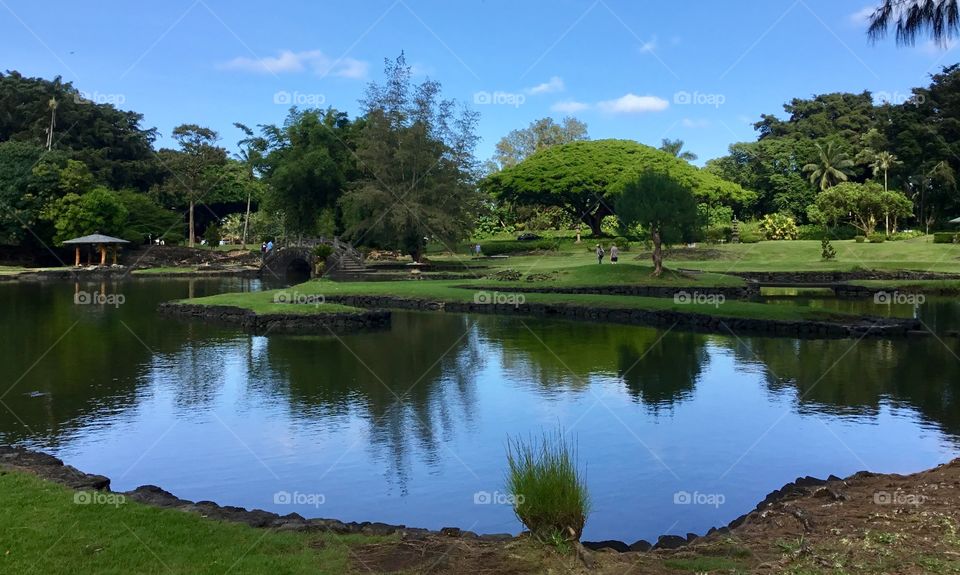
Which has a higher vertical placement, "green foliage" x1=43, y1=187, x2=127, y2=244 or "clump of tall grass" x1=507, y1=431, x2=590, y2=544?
"green foliage" x1=43, y1=187, x2=127, y2=244

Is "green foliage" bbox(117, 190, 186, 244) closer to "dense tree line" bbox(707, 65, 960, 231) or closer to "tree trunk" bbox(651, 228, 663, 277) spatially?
"tree trunk" bbox(651, 228, 663, 277)

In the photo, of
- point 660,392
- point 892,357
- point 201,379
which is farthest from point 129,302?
point 892,357

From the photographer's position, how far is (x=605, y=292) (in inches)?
Answer: 1639

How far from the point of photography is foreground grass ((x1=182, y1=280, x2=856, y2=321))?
100.0 ft

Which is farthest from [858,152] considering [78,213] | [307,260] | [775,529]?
[775,529]

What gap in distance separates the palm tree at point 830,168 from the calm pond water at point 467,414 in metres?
67.3

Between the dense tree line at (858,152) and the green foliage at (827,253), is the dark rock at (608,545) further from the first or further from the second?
the dense tree line at (858,152)

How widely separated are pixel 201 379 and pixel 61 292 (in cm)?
3577

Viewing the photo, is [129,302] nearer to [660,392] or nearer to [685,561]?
[660,392]

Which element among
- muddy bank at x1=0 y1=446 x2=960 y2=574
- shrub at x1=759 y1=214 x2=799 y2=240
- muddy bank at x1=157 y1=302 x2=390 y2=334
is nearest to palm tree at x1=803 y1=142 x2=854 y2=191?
shrub at x1=759 y1=214 x2=799 y2=240

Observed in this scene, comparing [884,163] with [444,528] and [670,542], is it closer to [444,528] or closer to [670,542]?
[670,542]

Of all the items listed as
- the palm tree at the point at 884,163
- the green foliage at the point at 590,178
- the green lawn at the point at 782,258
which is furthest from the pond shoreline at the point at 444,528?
the palm tree at the point at 884,163

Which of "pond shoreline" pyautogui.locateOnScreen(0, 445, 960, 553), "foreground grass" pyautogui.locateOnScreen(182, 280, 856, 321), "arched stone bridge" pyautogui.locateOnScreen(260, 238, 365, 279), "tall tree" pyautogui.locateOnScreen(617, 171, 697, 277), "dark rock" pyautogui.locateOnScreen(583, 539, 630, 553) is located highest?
"tall tree" pyautogui.locateOnScreen(617, 171, 697, 277)

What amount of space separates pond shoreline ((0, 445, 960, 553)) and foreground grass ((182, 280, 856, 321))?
19.2 meters
